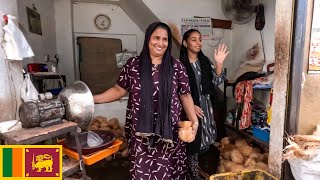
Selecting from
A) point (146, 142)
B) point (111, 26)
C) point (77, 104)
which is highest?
point (111, 26)

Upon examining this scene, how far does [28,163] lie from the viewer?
1.02 meters

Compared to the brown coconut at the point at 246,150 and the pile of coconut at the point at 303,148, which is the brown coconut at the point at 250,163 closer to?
the brown coconut at the point at 246,150

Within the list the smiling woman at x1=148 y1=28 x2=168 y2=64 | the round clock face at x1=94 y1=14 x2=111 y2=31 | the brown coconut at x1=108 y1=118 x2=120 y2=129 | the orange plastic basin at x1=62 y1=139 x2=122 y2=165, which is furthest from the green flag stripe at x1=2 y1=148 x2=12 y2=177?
the round clock face at x1=94 y1=14 x2=111 y2=31

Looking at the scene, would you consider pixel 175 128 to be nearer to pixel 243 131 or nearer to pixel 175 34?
pixel 243 131

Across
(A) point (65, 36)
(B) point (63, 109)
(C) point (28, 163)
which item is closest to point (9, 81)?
(B) point (63, 109)

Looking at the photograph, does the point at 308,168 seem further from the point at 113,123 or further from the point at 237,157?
the point at 113,123

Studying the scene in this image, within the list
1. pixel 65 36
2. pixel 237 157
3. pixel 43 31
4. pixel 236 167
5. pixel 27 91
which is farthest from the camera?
pixel 65 36

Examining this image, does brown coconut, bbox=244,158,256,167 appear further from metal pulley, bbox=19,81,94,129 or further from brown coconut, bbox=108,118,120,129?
brown coconut, bbox=108,118,120,129

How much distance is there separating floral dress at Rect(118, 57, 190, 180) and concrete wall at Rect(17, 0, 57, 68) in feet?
5.16

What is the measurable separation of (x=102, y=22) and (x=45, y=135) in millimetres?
3262

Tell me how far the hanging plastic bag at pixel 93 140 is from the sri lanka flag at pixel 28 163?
0.30 m

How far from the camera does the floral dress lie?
143 cm

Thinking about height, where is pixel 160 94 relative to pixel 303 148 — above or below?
above

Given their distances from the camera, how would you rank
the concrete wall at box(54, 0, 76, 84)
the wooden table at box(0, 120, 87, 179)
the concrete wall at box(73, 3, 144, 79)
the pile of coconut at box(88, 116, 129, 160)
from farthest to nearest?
the concrete wall at box(73, 3, 144, 79) → the concrete wall at box(54, 0, 76, 84) → the pile of coconut at box(88, 116, 129, 160) → the wooden table at box(0, 120, 87, 179)
